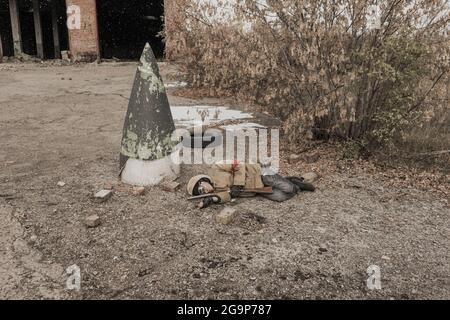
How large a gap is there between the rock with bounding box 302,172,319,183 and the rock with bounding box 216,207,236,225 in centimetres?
125

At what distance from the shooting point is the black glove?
4.33m

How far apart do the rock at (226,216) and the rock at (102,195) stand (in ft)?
4.05

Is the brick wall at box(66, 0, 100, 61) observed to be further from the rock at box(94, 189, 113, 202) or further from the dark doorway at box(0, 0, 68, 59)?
the rock at box(94, 189, 113, 202)

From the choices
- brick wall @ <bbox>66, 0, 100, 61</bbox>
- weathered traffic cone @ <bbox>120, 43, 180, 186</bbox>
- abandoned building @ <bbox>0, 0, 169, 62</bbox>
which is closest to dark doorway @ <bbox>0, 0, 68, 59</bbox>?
abandoned building @ <bbox>0, 0, 169, 62</bbox>

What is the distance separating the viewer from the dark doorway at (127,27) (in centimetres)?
1941

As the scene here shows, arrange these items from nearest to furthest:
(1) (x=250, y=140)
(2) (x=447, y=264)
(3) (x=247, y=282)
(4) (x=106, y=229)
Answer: (3) (x=247, y=282), (2) (x=447, y=264), (4) (x=106, y=229), (1) (x=250, y=140)

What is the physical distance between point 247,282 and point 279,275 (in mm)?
257

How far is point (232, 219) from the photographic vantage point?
3.90 m

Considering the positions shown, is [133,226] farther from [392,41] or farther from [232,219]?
[392,41]

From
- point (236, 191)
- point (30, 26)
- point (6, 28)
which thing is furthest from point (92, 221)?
point (30, 26)

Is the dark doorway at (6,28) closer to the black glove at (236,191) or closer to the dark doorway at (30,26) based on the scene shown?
the dark doorway at (30,26)

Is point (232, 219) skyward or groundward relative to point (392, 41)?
groundward

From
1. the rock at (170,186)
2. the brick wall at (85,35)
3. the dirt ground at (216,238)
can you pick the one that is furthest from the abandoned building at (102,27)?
the rock at (170,186)
